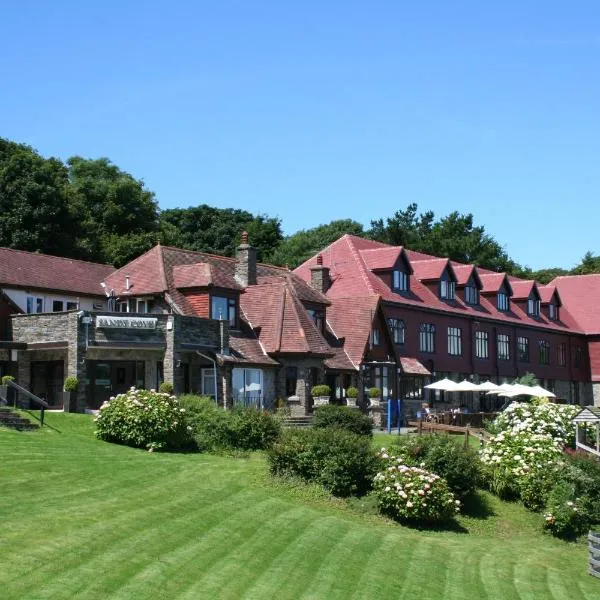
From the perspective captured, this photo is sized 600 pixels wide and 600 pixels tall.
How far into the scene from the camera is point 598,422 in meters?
31.5

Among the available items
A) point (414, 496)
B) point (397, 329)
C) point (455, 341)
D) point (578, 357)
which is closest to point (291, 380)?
point (397, 329)

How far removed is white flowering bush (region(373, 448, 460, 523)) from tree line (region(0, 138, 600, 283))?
42.8 metres


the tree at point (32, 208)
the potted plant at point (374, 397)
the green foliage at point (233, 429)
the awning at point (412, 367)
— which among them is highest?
the tree at point (32, 208)

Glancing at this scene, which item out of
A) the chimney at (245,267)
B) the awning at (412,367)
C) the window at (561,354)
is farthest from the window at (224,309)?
the window at (561,354)

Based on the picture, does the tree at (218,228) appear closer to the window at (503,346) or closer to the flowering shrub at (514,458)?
the window at (503,346)

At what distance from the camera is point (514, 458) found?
27.7 metres

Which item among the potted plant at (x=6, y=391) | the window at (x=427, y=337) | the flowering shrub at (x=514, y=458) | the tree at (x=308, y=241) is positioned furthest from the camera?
the tree at (x=308, y=241)

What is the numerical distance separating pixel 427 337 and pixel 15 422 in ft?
108

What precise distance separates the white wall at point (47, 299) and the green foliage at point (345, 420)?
1469cm

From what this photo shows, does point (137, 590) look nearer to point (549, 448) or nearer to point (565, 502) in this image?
point (565, 502)

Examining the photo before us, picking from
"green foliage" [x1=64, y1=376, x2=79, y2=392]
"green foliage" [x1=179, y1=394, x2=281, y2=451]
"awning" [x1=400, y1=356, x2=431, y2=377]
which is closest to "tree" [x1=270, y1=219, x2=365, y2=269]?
"awning" [x1=400, y1=356, x2=431, y2=377]

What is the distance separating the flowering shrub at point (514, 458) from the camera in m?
27.4

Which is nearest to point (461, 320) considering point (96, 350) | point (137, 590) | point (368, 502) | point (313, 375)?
point (313, 375)

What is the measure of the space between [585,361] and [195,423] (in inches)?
2114
